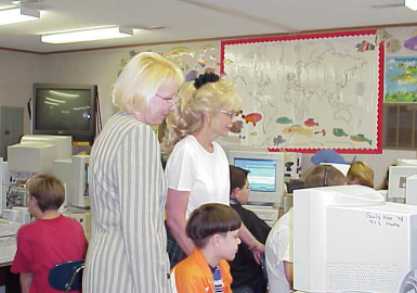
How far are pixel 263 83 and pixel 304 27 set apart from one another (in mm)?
766

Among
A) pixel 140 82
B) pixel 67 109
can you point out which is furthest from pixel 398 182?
pixel 67 109

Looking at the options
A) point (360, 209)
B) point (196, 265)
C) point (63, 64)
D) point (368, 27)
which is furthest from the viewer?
point (63, 64)

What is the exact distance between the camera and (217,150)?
252cm

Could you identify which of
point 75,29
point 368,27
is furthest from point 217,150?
point 75,29

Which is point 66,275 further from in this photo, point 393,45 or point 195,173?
point 393,45

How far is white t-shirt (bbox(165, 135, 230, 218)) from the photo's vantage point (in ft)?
7.61

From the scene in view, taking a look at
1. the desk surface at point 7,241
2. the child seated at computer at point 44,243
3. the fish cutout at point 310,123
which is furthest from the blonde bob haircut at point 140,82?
the fish cutout at point 310,123

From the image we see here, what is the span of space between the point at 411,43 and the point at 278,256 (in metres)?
3.10

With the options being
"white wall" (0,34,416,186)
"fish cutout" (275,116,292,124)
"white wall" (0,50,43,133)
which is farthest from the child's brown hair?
"white wall" (0,50,43,133)

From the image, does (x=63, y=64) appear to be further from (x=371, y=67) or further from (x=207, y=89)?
(x=207, y=89)

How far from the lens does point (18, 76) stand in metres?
7.61

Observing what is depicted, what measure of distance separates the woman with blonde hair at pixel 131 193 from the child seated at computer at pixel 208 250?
0.47m

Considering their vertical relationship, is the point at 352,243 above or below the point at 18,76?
below

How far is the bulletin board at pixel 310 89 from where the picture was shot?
17.9 ft
